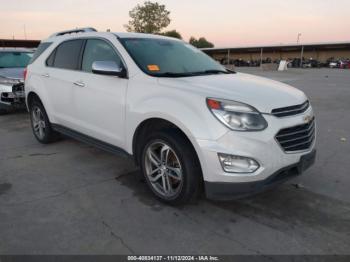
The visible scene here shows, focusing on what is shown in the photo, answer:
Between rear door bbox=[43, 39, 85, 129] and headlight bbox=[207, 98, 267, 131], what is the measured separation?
237 centimetres

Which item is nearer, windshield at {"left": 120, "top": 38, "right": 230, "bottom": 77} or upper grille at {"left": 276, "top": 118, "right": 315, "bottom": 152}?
upper grille at {"left": 276, "top": 118, "right": 315, "bottom": 152}

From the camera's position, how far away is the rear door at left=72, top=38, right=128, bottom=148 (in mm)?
3807

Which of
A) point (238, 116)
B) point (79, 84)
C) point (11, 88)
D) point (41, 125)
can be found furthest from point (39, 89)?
point (238, 116)

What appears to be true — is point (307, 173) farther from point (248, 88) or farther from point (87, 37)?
point (87, 37)

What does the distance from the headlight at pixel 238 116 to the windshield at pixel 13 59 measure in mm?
8057

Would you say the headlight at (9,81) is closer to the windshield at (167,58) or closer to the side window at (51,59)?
the side window at (51,59)

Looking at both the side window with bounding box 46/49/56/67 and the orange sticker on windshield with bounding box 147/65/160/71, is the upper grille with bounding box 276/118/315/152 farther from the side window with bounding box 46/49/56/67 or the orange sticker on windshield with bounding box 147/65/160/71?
the side window with bounding box 46/49/56/67

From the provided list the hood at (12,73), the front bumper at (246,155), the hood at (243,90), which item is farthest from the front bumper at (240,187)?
the hood at (12,73)

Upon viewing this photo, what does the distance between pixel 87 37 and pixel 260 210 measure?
3.18 meters

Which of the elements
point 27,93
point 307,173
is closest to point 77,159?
point 27,93

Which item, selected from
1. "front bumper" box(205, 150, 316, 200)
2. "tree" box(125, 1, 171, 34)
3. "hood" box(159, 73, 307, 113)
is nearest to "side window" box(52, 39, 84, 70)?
"hood" box(159, 73, 307, 113)

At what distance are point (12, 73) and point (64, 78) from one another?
4.48 metres

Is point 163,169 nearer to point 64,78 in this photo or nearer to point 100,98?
point 100,98

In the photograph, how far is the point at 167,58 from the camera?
4078 millimetres
